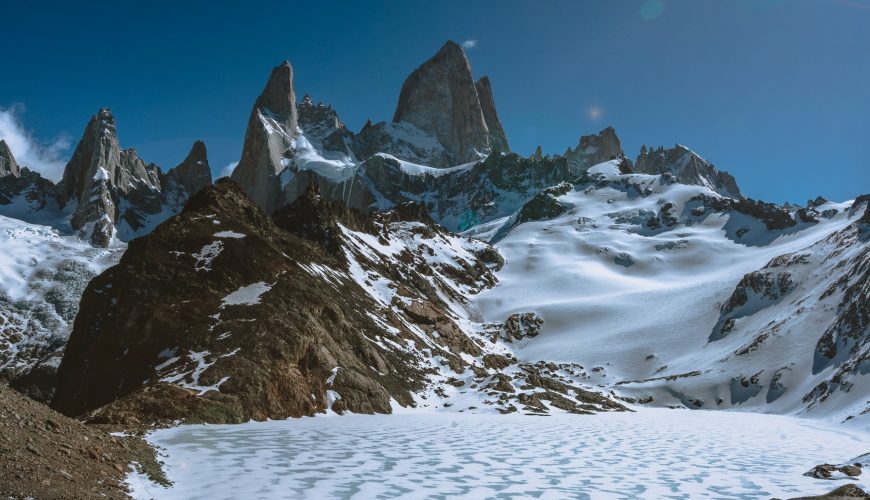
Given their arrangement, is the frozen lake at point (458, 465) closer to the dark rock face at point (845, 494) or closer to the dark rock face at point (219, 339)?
the dark rock face at point (845, 494)

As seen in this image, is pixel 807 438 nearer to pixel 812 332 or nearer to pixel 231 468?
pixel 231 468

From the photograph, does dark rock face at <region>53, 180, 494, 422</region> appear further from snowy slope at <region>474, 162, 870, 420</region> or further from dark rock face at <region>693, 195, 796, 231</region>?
dark rock face at <region>693, 195, 796, 231</region>

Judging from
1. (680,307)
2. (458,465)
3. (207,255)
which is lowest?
(458,465)

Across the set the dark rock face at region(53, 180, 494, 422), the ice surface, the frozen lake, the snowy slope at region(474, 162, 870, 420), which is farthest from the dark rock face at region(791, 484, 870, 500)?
the snowy slope at region(474, 162, 870, 420)

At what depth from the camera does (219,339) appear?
116 feet

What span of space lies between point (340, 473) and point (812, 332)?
80700 mm

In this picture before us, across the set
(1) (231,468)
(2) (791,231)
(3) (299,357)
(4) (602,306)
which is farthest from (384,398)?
(2) (791,231)

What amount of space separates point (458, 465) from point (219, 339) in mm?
24087

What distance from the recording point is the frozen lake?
42.1 feet

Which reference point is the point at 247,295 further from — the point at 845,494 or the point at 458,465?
the point at 845,494

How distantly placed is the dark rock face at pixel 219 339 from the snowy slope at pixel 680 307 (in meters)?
42.2

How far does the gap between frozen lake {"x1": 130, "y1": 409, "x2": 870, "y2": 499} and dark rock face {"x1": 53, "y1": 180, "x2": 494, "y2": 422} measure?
4.69m

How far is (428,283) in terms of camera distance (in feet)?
355

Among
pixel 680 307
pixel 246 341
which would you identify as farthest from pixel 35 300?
pixel 680 307
